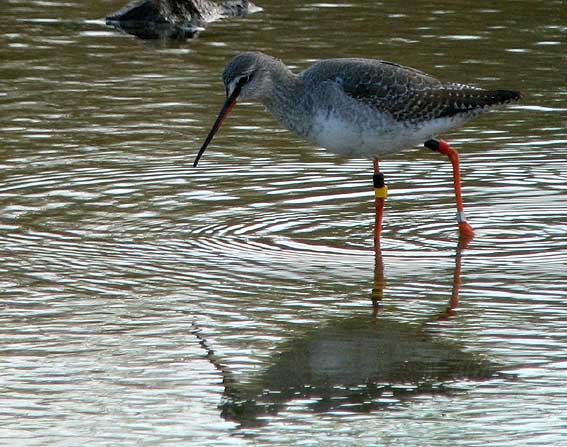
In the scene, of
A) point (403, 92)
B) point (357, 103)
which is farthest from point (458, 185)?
point (357, 103)

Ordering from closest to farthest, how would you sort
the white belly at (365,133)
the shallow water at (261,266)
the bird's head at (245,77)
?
the shallow water at (261,266) < the white belly at (365,133) < the bird's head at (245,77)

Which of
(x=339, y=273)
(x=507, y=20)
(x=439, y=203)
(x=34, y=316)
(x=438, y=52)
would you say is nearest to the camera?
(x=34, y=316)

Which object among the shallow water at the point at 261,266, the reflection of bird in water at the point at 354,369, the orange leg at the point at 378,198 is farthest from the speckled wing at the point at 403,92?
the reflection of bird in water at the point at 354,369

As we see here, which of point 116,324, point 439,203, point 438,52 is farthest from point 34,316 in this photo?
point 438,52

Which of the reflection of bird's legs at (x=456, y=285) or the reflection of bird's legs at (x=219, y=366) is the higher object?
the reflection of bird's legs at (x=219, y=366)

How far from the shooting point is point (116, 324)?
8.67 meters

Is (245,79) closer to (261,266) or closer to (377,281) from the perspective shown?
(261,266)

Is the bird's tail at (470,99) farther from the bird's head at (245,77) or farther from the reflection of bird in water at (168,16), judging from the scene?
the reflection of bird in water at (168,16)

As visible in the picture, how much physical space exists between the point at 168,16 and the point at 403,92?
30.0ft

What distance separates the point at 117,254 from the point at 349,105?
2.16 meters

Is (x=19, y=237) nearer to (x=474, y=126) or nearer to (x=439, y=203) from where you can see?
(x=439, y=203)

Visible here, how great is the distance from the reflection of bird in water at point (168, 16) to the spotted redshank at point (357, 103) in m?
8.08

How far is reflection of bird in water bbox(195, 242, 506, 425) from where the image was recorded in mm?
7418

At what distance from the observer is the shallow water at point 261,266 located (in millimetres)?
7297
